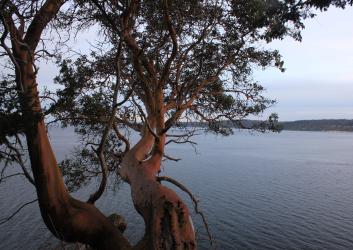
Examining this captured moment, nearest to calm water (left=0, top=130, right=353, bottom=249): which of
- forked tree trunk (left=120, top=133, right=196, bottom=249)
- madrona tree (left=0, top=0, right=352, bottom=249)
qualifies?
madrona tree (left=0, top=0, right=352, bottom=249)

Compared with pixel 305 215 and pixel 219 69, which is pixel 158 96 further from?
pixel 305 215

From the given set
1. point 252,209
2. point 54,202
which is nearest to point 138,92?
point 54,202

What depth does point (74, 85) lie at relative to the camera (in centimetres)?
755

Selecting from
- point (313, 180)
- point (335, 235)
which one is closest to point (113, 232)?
point (335, 235)

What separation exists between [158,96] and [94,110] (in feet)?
6.43

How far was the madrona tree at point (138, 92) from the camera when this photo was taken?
5.26 meters

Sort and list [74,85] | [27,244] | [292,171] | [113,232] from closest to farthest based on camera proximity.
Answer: [113,232] → [74,85] → [27,244] → [292,171]

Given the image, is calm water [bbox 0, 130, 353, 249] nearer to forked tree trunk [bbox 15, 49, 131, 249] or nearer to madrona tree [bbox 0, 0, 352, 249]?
madrona tree [bbox 0, 0, 352, 249]

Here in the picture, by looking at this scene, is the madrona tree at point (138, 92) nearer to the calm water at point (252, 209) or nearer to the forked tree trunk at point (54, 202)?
the forked tree trunk at point (54, 202)

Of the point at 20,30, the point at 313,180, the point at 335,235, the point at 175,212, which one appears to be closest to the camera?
the point at 175,212

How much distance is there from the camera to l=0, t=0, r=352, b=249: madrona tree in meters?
5.26

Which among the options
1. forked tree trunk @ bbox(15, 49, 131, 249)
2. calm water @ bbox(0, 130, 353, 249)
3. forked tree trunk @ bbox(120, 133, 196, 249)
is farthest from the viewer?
calm water @ bbox(0, 130, 353, 249)

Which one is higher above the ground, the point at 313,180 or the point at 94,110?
the point at 94,110

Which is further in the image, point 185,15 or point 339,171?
point 339,171
